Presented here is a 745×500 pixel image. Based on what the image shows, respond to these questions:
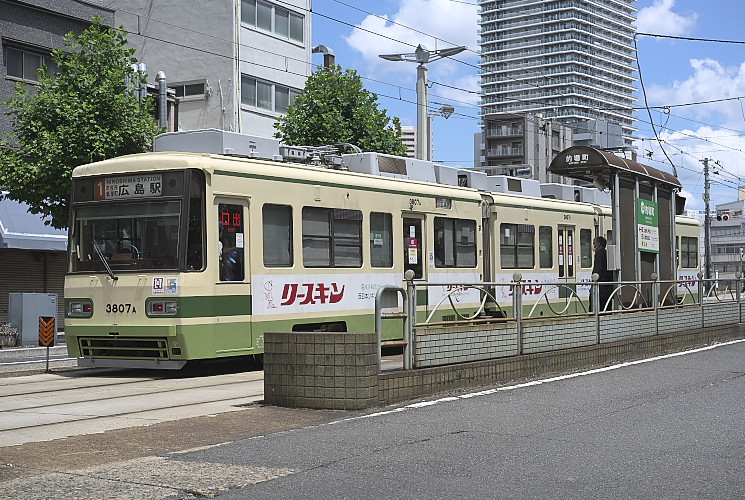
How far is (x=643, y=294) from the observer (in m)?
17.2

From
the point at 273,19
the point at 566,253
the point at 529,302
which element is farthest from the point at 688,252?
the point at 529,302

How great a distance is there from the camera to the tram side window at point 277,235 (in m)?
14.7

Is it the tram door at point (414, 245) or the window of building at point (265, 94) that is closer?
the tram door at point (414, 245)

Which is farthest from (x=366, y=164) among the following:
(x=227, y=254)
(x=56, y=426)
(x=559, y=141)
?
(x=559, y=141)

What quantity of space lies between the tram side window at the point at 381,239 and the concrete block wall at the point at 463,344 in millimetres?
4604

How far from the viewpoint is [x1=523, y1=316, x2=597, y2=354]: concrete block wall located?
1310cm

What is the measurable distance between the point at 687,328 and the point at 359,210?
22.1ft

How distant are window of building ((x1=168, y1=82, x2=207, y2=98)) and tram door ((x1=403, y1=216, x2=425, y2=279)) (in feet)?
78.7

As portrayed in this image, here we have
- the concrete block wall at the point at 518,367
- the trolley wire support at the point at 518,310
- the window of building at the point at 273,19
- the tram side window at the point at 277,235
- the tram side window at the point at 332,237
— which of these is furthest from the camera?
the window of building at the point at 273,19

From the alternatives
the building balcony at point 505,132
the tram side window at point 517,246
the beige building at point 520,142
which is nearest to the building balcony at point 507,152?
the beige building at point 520,142

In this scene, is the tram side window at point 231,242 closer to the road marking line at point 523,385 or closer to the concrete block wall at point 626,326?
the road marking line at point 523,385

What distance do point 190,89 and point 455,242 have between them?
79.2 feet

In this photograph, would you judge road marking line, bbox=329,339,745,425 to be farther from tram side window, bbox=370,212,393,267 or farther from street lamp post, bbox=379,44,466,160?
street lamp post, bbox=379,44,466,160

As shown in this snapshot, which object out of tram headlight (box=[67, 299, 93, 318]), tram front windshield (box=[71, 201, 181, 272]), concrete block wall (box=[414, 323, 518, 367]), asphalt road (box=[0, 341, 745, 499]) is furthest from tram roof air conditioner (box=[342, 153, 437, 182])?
asphalt road (box=[0, 341, 745, 499])
